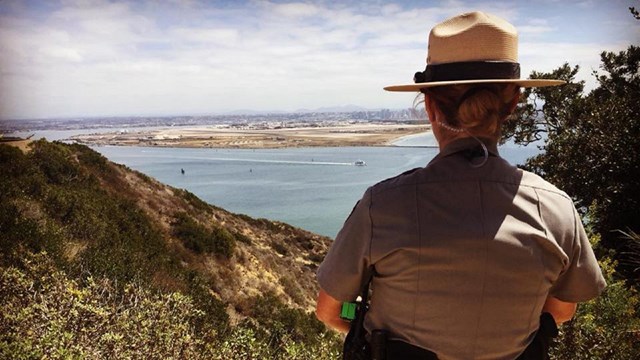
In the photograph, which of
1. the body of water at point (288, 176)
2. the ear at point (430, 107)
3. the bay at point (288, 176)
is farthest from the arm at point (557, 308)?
the body of water at point (288, 176)

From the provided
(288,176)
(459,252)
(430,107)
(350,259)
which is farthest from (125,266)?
(288,176)

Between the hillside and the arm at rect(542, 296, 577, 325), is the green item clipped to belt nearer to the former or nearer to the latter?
the arm at rect(542, 296, 577, 325)

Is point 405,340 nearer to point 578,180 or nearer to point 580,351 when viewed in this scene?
point 580,351

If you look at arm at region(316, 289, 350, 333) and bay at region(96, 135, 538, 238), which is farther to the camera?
bay at region(96, 135, 538, 238)

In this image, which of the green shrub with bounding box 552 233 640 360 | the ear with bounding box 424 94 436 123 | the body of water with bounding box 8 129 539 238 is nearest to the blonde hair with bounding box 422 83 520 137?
the ear with bounding box 424 94 436 123

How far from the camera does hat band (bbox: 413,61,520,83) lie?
50.3 inches

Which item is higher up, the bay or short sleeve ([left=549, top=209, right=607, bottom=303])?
short sleeve ([left=549, top=209, right=607, bottom=303])

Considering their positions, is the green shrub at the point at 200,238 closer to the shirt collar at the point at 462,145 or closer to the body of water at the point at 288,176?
the shirt collar at the point at 462,145

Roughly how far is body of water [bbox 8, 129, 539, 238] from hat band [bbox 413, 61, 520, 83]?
25014 mm

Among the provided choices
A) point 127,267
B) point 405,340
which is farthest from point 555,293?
point 127,267

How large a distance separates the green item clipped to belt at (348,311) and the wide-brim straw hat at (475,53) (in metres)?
0.66

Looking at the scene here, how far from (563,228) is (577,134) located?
39.0 feet

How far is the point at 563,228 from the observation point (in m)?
1.26

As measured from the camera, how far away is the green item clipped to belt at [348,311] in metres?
1.38
